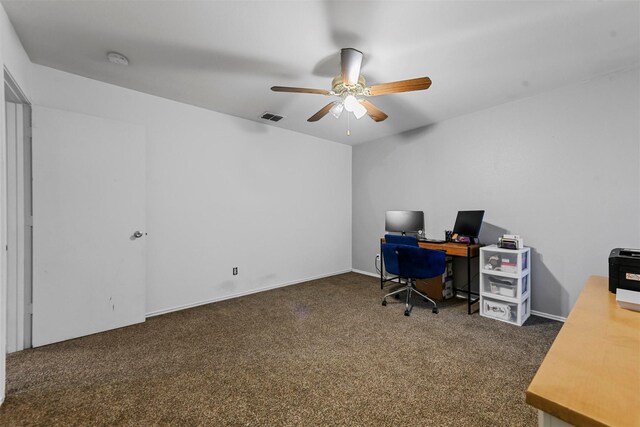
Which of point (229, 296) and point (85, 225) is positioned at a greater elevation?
point (85, 225)

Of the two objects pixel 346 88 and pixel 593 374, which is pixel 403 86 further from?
pixel 593 374

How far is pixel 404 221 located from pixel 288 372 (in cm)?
294

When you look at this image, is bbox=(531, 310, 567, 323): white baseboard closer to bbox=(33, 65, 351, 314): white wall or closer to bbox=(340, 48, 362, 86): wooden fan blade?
bbox=(33, 65, 351, 314): white wall

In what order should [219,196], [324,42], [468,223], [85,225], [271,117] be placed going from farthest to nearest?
[271,117], [219,196], [468,223], [85,225], [324,42]

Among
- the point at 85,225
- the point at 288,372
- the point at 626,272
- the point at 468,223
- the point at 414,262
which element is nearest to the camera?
the point at 626,272

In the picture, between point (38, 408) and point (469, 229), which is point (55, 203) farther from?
point (469, 229)

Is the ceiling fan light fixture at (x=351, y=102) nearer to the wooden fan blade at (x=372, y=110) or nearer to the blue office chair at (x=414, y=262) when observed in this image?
the wooden fan blade at (x=372, y=110)

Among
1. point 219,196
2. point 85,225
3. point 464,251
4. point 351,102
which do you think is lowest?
point 464,251

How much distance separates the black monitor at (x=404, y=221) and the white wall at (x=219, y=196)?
3.57 feet

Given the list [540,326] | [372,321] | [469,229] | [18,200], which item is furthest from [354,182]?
[18,200]

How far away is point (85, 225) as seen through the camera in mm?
2570

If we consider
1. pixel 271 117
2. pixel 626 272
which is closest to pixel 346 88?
pixel 271 117

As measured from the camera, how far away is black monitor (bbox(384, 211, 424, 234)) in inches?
162

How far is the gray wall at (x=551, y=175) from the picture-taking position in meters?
2.54
